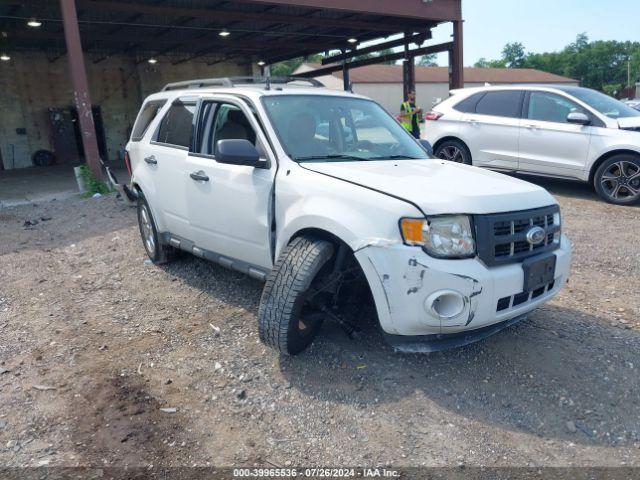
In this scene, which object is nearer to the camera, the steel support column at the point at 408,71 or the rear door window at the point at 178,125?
the rear door window at the point at 178,125

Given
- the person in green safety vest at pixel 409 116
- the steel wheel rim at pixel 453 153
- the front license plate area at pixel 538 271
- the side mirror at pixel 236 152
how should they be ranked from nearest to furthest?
the front license plate area at pixel 538 271 < the side mirror at pixel 236 152 < the steel wheel rim at pixel 453 153 < the person in green safety vest at pixel 409 116

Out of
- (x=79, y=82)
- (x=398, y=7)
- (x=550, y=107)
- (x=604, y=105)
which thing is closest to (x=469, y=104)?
(x=550, y=107)

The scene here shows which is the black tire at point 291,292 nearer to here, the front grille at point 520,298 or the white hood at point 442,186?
the white hood at point 442,186

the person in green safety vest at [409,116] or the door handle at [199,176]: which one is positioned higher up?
the person in green safety vest at [409,116]

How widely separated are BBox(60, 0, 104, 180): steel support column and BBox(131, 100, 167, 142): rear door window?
4885 millimetres

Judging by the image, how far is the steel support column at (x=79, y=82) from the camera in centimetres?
1021

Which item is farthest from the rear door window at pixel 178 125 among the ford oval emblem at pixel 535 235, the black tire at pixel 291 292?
the ford oval emblem at pixel 535 235

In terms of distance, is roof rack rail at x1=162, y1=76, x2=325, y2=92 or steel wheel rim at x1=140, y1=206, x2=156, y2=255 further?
steel wheel rim at x1=140, y1=206, x2=156, y2=255

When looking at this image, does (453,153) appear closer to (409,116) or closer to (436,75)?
(409,116)

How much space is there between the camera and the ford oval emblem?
3.23 meters

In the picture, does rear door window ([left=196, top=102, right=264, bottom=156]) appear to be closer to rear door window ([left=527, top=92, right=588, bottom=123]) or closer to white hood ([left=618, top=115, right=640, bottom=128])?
rear door window ([left=527, top=92, right=588, bottom=123])

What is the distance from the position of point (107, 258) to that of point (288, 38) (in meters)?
15.0

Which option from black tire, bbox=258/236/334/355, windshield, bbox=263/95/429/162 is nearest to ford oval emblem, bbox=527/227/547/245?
black tire, bbox=258/236/334/355

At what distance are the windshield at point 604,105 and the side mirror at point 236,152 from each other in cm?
661
